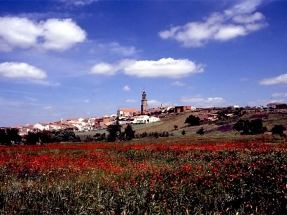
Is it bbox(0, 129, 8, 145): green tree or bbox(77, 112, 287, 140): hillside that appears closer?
bbox(0, 129, 8, 145): green tree

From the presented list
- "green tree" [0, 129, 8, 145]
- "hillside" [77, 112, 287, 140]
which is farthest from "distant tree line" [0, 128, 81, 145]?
"hillside" [77, 112, 287, 140]

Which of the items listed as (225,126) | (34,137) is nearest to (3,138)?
(34,137)

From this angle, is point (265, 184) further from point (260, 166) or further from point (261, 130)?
point (261, 130)

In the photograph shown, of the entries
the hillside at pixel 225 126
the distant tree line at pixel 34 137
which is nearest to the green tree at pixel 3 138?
the distant tree line at pixel 34 137

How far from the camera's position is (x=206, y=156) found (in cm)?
1814

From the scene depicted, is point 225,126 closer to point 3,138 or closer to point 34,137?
point 34,137

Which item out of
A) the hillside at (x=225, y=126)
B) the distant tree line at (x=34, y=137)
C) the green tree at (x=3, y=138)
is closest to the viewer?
the distant tree line at (x=34, y=137)

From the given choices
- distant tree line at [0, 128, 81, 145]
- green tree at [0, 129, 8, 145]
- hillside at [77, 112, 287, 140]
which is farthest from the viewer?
hillside at [77, 112, 287, 140]

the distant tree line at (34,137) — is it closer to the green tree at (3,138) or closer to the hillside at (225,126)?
the green tree at (3,138)

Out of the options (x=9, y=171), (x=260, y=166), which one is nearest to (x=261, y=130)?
(x=260, y=166)

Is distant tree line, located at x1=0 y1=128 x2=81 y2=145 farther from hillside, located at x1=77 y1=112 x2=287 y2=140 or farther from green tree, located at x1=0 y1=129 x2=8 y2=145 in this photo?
hillside, located at x1=77 y1=112 x2=287 y2=140

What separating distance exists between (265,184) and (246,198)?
1.50 metres

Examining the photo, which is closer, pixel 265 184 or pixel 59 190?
pixel 59 190

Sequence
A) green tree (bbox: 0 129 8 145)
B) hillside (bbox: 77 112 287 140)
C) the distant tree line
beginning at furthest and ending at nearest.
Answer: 1. hillside (bbox: 77 112 287 140)
2. green tree (bbox: 0 129 8 145)
3. the distant tree line
